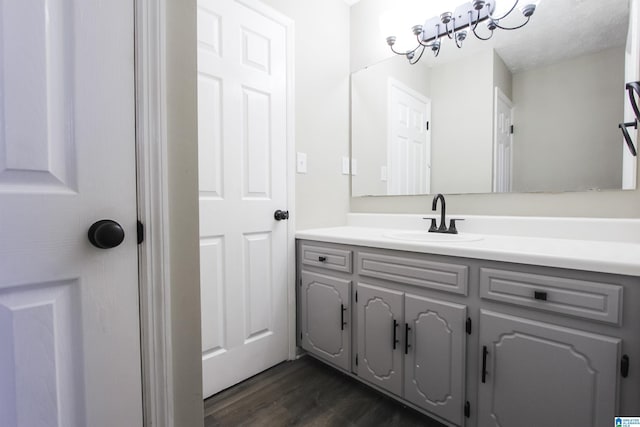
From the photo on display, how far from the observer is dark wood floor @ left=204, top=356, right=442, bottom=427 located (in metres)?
1.32

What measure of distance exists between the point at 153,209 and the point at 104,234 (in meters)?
0.11

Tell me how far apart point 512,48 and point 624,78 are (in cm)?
50

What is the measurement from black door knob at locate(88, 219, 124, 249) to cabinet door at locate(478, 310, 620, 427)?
117 cm

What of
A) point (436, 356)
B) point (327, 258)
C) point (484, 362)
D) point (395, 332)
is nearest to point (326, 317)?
point (327, 258)

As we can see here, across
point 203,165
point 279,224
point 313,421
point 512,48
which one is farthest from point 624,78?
point 313,421

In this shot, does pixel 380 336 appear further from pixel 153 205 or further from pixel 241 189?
pixel 153 205

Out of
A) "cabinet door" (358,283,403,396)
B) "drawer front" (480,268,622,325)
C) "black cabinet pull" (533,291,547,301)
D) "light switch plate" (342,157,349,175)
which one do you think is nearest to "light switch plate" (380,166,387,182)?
"light switch plate" (342,157,349,175)

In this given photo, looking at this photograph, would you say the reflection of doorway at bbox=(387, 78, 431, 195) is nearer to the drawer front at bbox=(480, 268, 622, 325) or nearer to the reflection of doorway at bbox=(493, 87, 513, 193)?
the reflection of doorway at bbox=(493, 87, 513, 193)

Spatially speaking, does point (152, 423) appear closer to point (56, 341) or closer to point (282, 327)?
point (56, 341)

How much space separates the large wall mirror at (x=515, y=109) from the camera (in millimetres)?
1310

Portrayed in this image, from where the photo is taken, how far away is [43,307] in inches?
21.0

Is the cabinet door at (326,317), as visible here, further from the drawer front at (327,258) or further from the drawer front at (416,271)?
the drawer front at (416,271)

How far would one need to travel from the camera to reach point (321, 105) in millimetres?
2000

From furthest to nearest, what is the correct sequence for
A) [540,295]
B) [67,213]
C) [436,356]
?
[436,356] → [540,295] → [67,213]
